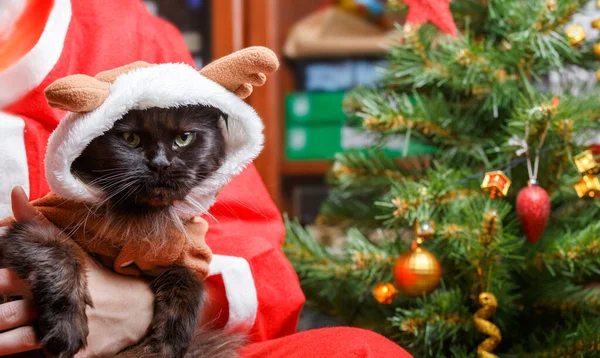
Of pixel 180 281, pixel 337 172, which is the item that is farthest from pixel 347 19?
pixel 180 281

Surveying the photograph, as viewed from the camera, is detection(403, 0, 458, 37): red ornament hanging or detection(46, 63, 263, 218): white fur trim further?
detection(403, 0, 458, 37): red ornament hanging

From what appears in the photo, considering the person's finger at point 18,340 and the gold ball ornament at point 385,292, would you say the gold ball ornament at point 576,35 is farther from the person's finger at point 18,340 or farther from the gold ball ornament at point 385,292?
the person's finger at point 18,340

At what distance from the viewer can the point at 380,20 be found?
6.59 feet

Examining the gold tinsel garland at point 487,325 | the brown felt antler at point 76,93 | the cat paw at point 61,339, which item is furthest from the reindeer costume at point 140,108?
the gold tinsel garland at point 487,325

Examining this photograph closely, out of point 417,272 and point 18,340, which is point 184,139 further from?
point 417,272

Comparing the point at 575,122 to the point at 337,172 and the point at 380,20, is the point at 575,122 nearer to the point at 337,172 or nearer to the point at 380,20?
the point at 337,172

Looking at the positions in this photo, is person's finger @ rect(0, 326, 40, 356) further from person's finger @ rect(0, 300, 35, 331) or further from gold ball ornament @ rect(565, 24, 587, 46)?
gold ball ornament @ rect(565, 24, 587, 46)

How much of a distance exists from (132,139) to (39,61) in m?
0.26

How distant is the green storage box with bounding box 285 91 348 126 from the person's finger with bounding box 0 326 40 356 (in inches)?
48.9

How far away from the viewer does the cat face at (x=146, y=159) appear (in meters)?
0.78

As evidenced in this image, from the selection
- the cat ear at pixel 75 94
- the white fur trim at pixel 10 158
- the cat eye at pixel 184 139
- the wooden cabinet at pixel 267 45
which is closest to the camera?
the cat ear at pixel 75 94

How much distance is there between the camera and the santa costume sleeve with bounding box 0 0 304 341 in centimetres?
95

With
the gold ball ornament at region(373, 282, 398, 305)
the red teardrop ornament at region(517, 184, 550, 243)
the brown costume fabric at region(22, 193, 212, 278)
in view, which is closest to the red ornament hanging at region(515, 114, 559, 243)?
the red teardrop ornament at region(517, 184, 550, 243)

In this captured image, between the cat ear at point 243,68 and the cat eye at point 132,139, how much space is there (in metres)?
0.11
